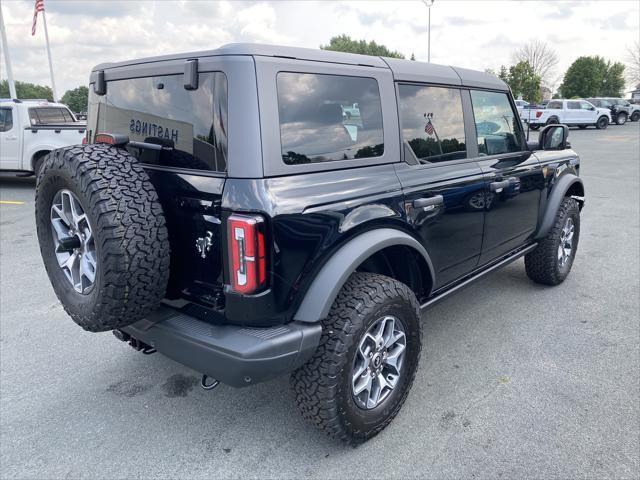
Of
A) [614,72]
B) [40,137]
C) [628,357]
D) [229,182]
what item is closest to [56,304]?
[229,182]

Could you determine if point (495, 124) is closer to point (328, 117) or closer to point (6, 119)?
point (328, 117)

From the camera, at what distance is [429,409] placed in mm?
2836

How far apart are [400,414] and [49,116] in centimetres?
1079

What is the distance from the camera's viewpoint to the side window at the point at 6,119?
32.5ft

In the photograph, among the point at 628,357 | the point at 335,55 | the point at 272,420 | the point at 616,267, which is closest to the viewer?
the point at 335,55

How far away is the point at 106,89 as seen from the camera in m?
2.81

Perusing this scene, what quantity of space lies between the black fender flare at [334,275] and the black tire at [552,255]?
2575 mm

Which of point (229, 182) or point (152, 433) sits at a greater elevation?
point (229, 182)

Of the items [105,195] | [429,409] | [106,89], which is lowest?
[429,409]

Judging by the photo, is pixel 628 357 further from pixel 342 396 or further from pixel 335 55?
pixel 335 55

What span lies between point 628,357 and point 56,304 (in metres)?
4.62

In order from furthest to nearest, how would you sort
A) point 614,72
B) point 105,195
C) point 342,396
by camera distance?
point 614,72 < point 342,396 < point 105,195

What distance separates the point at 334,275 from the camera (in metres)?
2.26

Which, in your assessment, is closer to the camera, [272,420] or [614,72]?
[272,420]
